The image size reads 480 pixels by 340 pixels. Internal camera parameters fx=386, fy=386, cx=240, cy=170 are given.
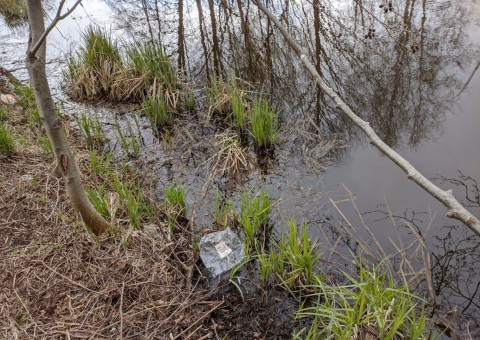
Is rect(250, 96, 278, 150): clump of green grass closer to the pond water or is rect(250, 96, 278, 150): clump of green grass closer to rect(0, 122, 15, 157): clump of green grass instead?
the pond water

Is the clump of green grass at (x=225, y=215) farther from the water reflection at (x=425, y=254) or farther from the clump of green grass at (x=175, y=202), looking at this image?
the water reflection at (x=425, y=254)

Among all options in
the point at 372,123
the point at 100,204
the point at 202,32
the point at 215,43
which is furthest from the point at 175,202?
the point at 202,32

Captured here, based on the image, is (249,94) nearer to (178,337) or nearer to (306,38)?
(306,38)

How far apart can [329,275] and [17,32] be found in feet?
25.6

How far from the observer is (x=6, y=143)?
12.5 feet

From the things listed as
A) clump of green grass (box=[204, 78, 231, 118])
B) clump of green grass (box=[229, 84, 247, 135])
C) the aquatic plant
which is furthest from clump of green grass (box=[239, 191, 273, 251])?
clump of green grass (box=[204, 78, 231, 118])

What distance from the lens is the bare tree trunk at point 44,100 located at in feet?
6.79

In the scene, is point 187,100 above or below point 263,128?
above

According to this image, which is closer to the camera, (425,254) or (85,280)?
(85,280)

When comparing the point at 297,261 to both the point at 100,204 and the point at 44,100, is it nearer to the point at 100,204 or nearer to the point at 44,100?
the point at 100,204

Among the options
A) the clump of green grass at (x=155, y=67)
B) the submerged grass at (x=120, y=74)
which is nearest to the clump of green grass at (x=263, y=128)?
the submerged grass at (x=120, y=74)

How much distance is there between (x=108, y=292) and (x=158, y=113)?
97.5 inches

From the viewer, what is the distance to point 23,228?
302 centimetres

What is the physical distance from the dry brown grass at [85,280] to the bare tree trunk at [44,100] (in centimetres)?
43
